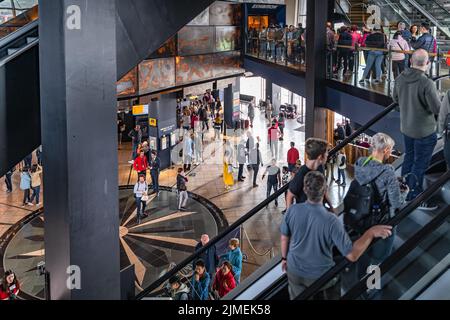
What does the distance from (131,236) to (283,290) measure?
32.4 ft

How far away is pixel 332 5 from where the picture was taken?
71.3ft

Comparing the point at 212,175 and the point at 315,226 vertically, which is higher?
the point at 315,226

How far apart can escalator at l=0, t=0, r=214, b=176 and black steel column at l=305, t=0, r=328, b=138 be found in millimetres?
7757

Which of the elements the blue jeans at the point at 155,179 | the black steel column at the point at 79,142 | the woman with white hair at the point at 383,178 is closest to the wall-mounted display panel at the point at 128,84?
the blue jeans at the point at 155,179

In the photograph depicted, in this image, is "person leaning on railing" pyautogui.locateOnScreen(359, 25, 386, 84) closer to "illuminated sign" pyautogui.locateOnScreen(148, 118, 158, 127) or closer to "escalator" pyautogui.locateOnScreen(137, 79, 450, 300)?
"escalator" pyautogui.locateOnScreen(137, 79, 450, 300)

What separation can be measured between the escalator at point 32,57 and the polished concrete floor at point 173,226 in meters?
4.65

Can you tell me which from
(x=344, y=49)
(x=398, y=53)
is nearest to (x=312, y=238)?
(x=398, y=53)

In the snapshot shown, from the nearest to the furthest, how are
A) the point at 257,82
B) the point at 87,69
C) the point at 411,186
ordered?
the point at 87,69
the point at 411,186
the point at 257,82

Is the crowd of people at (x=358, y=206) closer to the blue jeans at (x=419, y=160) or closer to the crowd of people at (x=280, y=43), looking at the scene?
the blue jeans at (x=419, y=160)

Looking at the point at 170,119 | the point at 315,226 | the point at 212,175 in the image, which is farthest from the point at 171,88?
the point at 315,226

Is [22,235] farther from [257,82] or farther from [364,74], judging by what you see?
[257,82]

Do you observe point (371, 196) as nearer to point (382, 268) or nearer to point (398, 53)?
point (382, 268)

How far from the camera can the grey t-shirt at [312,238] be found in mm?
→ 3385

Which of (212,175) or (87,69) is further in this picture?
(212,175)
